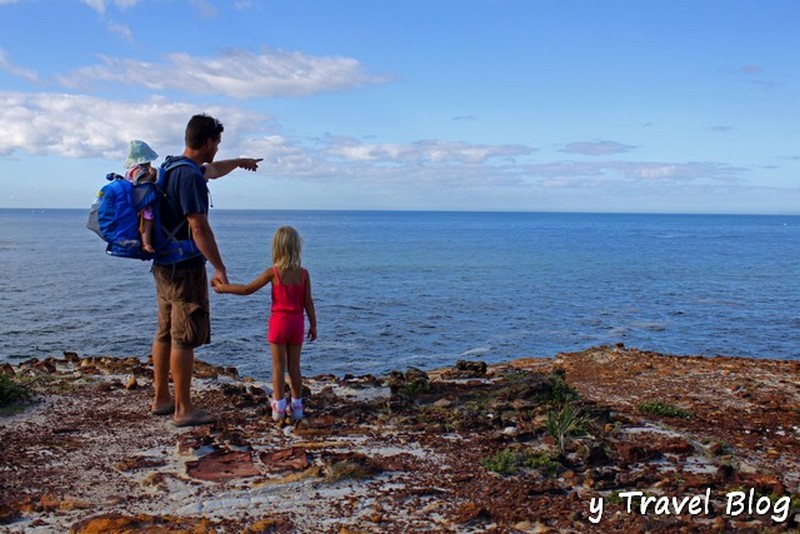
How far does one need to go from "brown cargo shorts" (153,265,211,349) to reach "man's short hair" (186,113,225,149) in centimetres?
111

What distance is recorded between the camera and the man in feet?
21.2

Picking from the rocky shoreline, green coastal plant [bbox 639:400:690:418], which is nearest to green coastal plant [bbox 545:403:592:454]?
the rocky shoreline

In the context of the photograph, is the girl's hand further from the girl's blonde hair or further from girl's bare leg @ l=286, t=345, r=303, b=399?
girl's bare leg @ l=286, t=345, r=303, b=399

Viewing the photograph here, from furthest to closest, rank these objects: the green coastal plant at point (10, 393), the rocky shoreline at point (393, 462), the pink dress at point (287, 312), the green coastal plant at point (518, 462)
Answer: the green coastal plant at point (10, 393) → the pink dress at point (287, 312) → the green coastal plant at point (518, 462) → the rocky shoreline at point (393, 462)

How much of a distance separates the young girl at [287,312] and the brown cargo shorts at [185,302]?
0.48 metres

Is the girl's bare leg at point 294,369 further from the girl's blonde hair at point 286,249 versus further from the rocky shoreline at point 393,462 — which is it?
the girl's blonde hair at point 286,249

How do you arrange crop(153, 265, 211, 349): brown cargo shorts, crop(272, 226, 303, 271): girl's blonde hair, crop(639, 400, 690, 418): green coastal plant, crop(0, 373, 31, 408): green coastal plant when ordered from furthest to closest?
crop(639, 400, 690, 418): green coastal plant
crop(0, 373, 31, 408): green coastal plant
crop(272, 226, 303, 271): girl's blonde hair
crop(153, 265, 211, 349): brown cargo shorts

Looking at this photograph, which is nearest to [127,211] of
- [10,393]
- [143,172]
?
[143,172]

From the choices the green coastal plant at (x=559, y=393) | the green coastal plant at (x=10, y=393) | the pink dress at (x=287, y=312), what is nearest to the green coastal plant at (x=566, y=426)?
the green coastal plant at (x=559, y=393)

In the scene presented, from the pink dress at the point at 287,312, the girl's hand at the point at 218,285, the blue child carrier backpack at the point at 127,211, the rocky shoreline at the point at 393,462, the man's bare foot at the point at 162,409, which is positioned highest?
the blue child carrier backpack at the point at 127,211

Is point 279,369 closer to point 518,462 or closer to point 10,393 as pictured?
point 518,462

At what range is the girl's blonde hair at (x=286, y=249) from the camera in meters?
6.94

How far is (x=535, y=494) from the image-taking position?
5496mm

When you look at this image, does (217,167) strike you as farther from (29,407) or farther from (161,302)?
(29,407)
